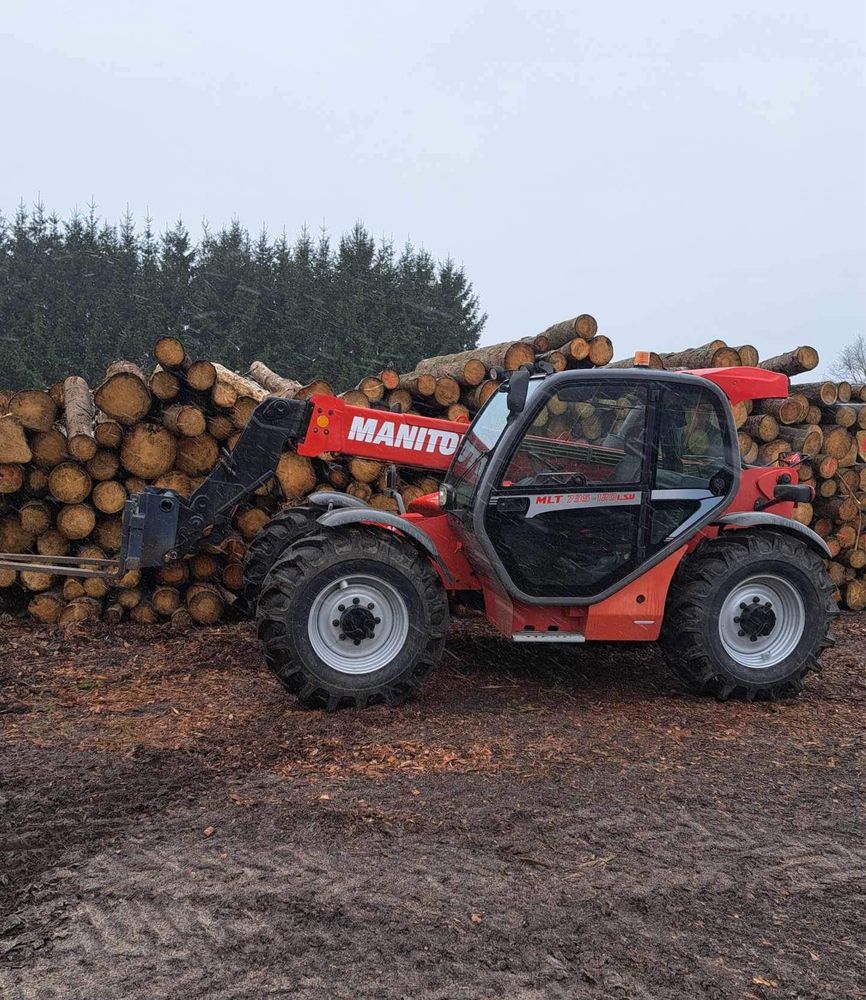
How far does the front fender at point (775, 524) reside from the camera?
211 inches

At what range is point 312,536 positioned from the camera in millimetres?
4973

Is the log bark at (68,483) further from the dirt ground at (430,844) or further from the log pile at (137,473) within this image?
the dirt ground at (430,844)

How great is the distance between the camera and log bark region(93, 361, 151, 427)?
22.8ft

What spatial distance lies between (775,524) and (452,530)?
200 cm

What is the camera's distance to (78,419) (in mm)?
7148

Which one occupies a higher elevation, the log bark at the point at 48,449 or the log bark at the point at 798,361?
the log bark at the point at 798,361

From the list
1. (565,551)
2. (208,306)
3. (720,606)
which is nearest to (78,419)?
(565,551)

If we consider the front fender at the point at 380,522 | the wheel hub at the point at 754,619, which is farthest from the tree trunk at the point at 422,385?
the wheel hub at the point at 754,619

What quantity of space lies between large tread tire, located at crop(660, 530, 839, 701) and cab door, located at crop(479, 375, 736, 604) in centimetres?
30

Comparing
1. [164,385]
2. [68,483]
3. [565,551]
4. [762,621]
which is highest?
[164,385]

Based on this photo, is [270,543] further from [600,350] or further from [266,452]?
[600,350]

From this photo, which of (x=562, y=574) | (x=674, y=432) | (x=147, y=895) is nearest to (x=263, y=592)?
(x=562, y=574)

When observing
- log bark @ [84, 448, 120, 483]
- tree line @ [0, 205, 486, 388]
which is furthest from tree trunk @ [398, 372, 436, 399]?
tree line @ [0, 205, 486, 388]

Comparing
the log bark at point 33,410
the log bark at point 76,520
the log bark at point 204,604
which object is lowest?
the log bark at point 204,604
